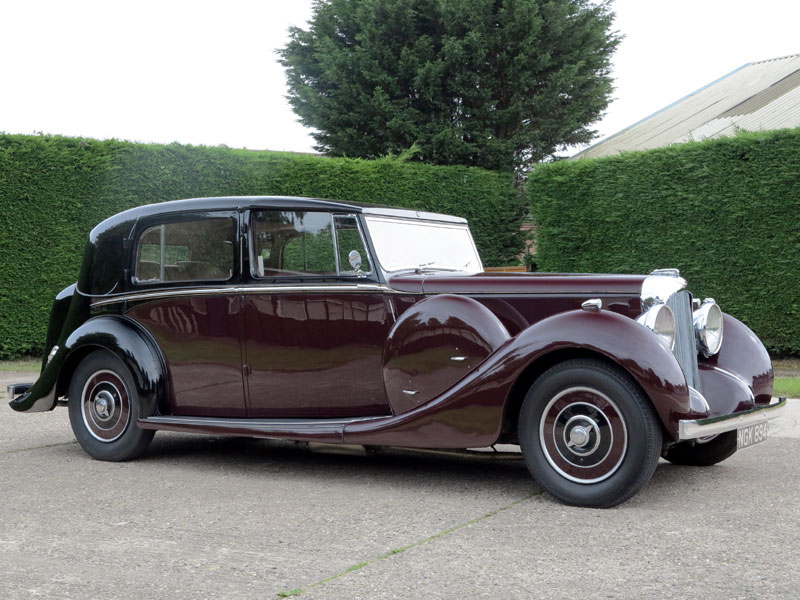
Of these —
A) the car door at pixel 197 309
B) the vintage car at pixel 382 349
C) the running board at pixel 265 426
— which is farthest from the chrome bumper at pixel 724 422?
the car door at pixel 197 309

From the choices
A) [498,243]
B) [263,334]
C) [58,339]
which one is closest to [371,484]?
[263,334]

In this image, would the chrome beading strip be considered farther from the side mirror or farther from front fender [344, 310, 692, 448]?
front fender [344, 310, 692, 448]

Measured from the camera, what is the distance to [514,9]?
19219mm

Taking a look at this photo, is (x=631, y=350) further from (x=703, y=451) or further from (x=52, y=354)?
(x=52, y=354)

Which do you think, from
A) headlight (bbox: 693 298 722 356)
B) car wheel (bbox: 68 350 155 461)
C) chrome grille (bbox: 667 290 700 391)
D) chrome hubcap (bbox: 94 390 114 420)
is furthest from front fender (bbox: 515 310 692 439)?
chrome hubcap (bbox: 94 390 114 420)

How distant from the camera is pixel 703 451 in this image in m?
5.56

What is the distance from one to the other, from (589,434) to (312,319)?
1.89m

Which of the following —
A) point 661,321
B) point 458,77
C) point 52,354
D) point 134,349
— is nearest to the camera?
point 661,321

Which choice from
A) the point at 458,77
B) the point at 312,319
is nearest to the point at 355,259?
the point at 312,319

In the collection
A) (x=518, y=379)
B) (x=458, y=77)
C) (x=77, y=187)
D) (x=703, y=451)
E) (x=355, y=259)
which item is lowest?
(x=703, y=451)

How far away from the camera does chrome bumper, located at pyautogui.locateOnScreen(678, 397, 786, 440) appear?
4.26m

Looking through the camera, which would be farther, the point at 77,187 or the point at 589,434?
the point at 77,187

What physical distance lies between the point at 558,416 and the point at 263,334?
6.60ft

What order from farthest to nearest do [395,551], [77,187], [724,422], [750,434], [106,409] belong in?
1. [77,187]
2. [106,409]
3. [750,434]
4. [724,422]
5. [395,551]
